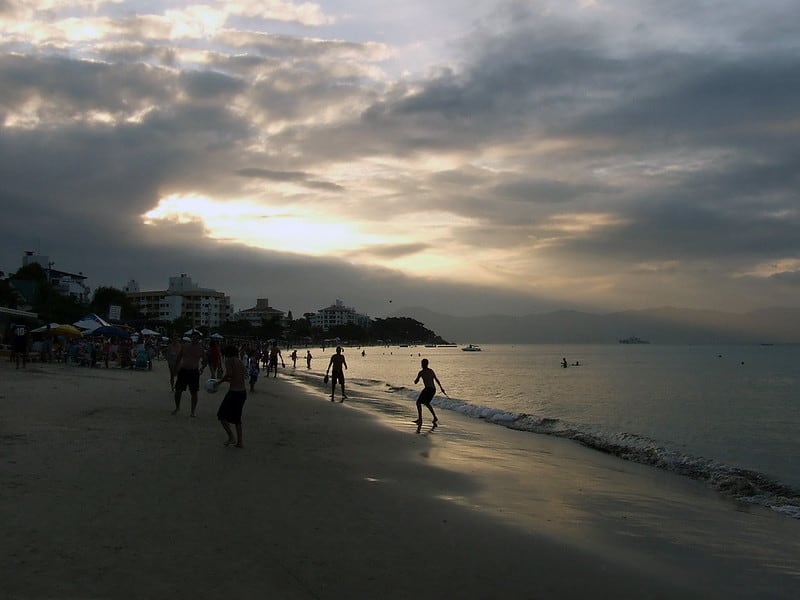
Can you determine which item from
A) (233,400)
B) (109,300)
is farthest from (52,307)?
Result: (233,400)

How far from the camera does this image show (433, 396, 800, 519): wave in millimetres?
10453

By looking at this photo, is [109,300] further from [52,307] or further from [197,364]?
[197,364]

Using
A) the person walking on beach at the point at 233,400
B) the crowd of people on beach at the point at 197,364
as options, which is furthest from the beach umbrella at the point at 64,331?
the person walking on beach at the point at 233,400

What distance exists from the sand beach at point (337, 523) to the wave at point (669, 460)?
2.53 ft

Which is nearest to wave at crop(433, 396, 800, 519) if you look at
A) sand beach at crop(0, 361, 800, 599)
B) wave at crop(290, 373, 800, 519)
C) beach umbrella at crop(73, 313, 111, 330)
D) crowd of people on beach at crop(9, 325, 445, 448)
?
wave at crop(290, 373, 800, 519)

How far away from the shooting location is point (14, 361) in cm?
2494

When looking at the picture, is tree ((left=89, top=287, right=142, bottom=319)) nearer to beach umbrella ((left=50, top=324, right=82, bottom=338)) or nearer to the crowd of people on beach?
the crowd of people on beach

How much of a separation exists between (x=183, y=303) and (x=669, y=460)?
142 metres

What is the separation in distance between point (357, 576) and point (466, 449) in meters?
7.92

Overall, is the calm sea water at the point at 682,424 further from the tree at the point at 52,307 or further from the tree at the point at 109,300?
the tree at the point at 109,300

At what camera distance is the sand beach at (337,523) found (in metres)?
4.56

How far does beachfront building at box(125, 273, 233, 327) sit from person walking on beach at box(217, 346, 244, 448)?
5305 inches

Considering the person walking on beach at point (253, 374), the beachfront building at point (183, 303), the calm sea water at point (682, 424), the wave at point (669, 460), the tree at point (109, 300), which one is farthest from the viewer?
the beachfront building at point (183, 303)

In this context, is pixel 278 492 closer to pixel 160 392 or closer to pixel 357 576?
pixel 357 576
